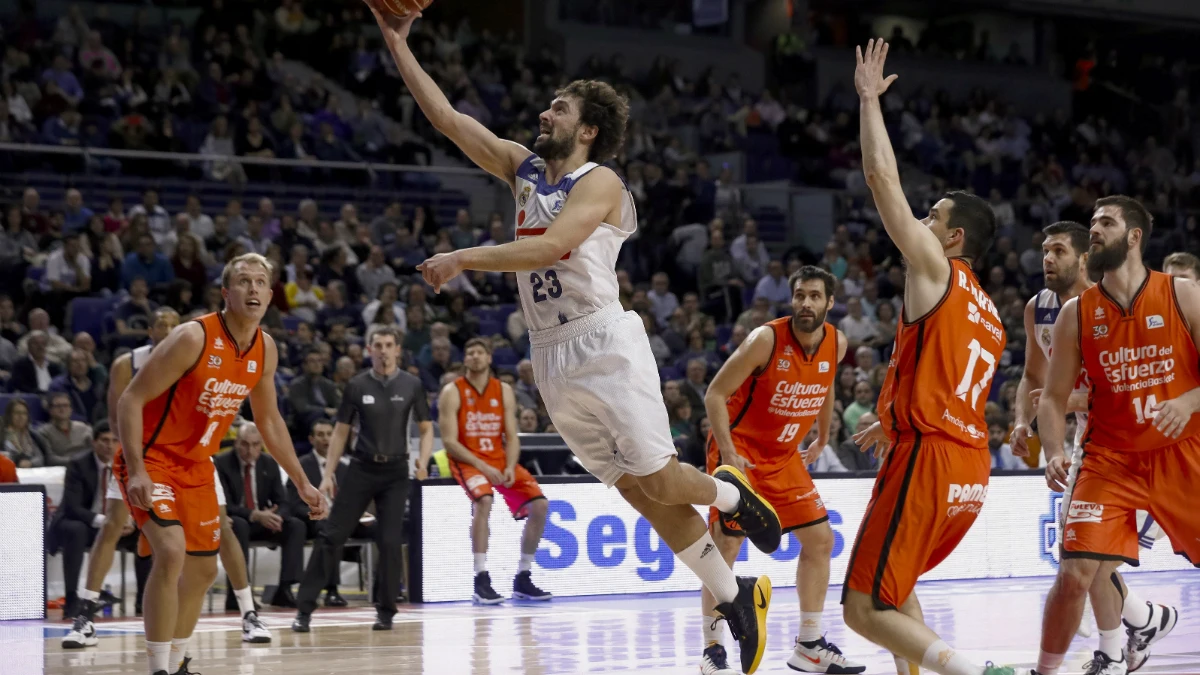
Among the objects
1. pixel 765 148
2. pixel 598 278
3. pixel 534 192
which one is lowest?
pixel 598 278

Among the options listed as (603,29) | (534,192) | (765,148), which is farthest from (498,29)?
(534,192)

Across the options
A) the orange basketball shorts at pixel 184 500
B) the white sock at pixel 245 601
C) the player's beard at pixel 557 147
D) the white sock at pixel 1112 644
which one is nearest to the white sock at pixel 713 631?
the white sock at pixel 1112 644

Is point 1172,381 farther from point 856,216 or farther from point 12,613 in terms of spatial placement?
point 856,216

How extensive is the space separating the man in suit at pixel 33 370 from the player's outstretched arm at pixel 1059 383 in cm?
997

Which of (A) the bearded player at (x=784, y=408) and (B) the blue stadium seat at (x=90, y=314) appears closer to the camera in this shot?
(A) the bearded player at (x=784, y=408)

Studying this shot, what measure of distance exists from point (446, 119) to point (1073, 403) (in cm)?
355

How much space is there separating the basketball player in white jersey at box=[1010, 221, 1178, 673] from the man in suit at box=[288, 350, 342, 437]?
7.59 metres

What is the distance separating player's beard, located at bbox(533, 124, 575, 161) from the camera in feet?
19.2

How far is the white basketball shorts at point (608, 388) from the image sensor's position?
5777mm

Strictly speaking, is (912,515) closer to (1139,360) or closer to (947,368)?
(947,368)

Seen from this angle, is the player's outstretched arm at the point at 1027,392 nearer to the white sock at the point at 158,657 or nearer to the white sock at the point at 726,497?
the white sock at the point at 726,497

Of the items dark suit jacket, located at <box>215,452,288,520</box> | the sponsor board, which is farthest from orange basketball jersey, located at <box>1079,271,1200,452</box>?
dark suit jacket, located at <box>215,452,288,520</box>

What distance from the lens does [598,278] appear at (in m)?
5.84

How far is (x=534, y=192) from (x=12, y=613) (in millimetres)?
6900
